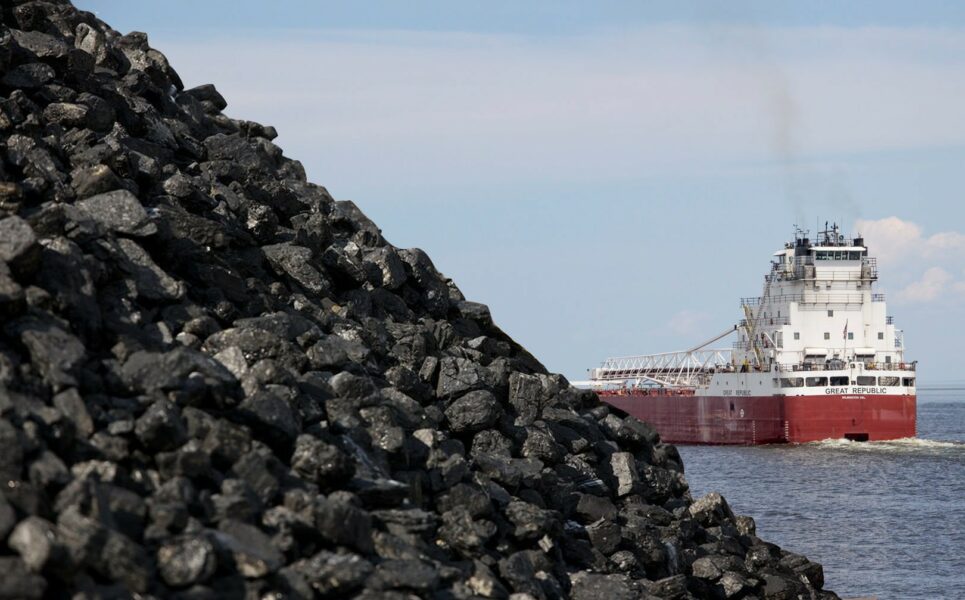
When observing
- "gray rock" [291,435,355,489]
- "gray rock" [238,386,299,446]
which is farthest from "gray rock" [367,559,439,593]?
"gray rock" [238,386,299,446]

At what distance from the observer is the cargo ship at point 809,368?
63594mm

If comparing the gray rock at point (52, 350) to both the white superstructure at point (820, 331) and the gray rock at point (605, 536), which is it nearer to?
the gray rock at point (605, 536)

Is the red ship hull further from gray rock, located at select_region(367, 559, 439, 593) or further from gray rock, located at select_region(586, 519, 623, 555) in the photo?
gray rock, located at select_region(367, 559, 439, 593)

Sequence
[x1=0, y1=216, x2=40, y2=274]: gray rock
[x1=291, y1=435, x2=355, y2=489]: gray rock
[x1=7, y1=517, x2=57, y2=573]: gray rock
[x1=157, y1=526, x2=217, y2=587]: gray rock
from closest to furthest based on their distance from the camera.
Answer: [x1=7, y1=517, x2=57, y2=573]: gray rock → [x1=157, y1=526, x2=217, y2=587]: gray rock → [x1=0, y1=216, x2=40, y2=274]: gray rock → [x1=291, y1=435, x2=355, y2=489]: gray rock

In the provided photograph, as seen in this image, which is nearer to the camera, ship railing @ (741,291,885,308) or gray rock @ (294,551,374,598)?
gray rock @ (294,551,374,598)

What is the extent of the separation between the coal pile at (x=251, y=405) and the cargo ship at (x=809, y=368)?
49.2 metres

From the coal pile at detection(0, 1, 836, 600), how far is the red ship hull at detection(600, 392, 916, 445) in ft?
161

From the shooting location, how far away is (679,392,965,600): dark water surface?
25.4m

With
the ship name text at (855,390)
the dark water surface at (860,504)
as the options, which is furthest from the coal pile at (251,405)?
the ship name text at (855,390)

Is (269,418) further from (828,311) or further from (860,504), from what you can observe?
(828,311)

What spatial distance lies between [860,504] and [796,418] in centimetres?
2562

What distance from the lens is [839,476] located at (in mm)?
47969

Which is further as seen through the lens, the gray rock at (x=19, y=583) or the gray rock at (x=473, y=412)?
the gray rock at (x=473, y=412)

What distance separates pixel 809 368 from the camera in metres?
66.0
